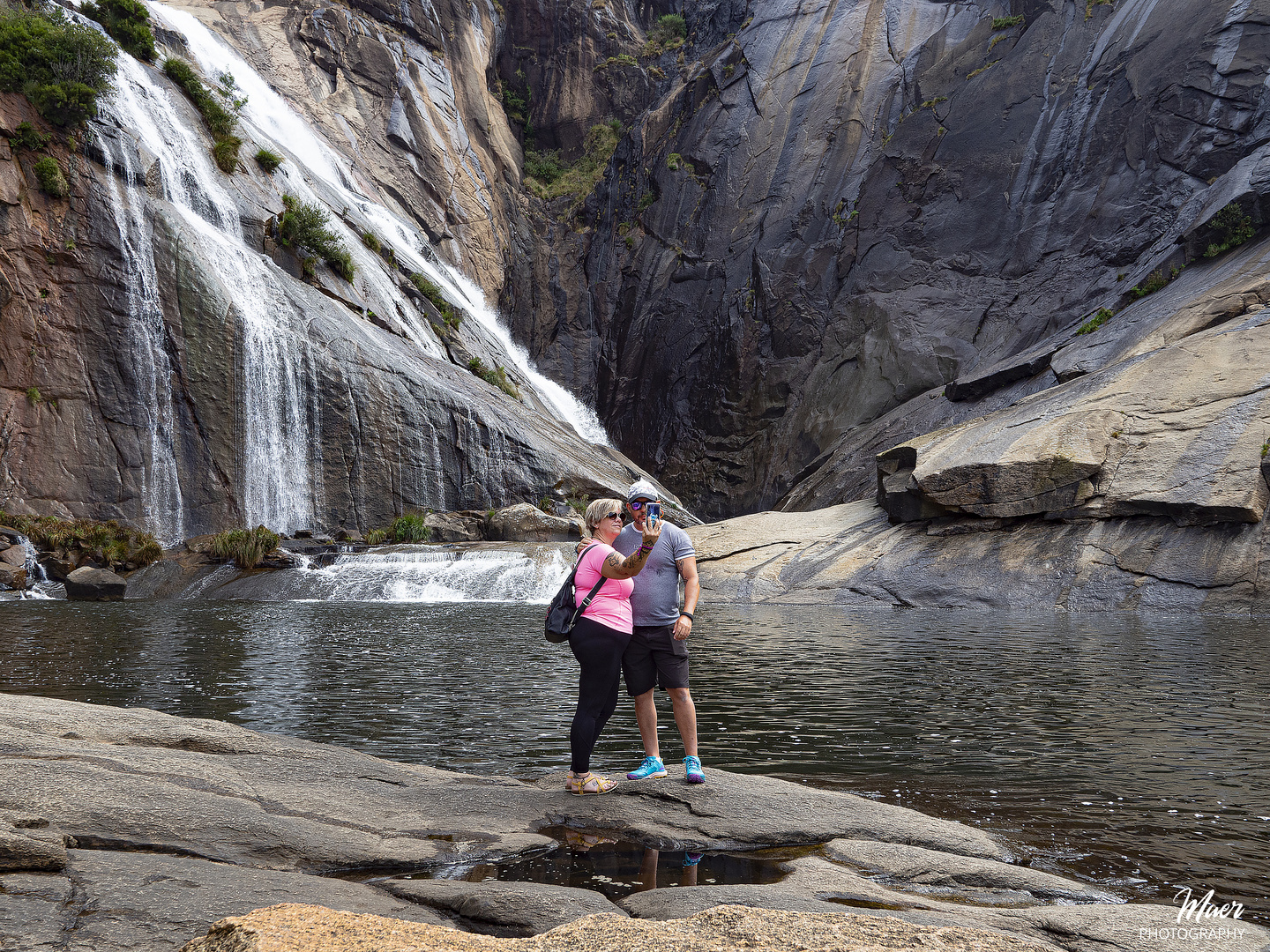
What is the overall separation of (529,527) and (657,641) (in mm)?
21780

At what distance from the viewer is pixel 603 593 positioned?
540 centimetres

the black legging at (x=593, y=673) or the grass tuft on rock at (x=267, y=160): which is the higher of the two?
the grass tuft on rock at (x=267, y=160)

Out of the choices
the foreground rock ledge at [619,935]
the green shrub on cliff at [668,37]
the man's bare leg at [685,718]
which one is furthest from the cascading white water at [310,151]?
the foreground rock ledge at [619,935]

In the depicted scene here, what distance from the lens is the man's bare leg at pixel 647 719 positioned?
5703mm

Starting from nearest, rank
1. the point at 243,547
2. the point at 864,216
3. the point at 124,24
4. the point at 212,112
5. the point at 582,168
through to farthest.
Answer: the point at 243,547 < the point at 124,24 < the point at 212,112 < the point at 864,216 < the point at 582,168

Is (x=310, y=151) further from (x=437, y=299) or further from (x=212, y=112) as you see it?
(x=437, y=299)

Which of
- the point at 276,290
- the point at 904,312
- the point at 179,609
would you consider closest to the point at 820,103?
the point at 904,312

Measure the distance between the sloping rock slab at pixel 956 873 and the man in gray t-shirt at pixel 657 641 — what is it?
1.38 meters

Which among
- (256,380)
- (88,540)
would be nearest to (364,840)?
(88,540)

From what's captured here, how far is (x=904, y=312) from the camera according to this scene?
3903 cm

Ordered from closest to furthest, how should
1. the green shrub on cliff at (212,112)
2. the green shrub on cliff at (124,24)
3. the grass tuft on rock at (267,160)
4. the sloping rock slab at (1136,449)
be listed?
the sloping rock slab at (1136,449), the green shrub on cliff at (212,112), the green shrub on cliff at (124,24), the grass tuft on rock at (267,160)

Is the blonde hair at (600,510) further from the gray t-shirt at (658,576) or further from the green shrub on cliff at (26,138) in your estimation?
the green shrub on cliff at (26,138)

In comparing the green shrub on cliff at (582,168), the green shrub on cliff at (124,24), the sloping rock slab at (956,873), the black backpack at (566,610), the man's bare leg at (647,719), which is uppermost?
the green shrub on cliff at (582,168)

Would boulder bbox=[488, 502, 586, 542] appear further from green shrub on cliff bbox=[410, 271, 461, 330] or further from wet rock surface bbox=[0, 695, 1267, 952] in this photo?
wet rock surface bbox=[0, 695, 1267, 952]
